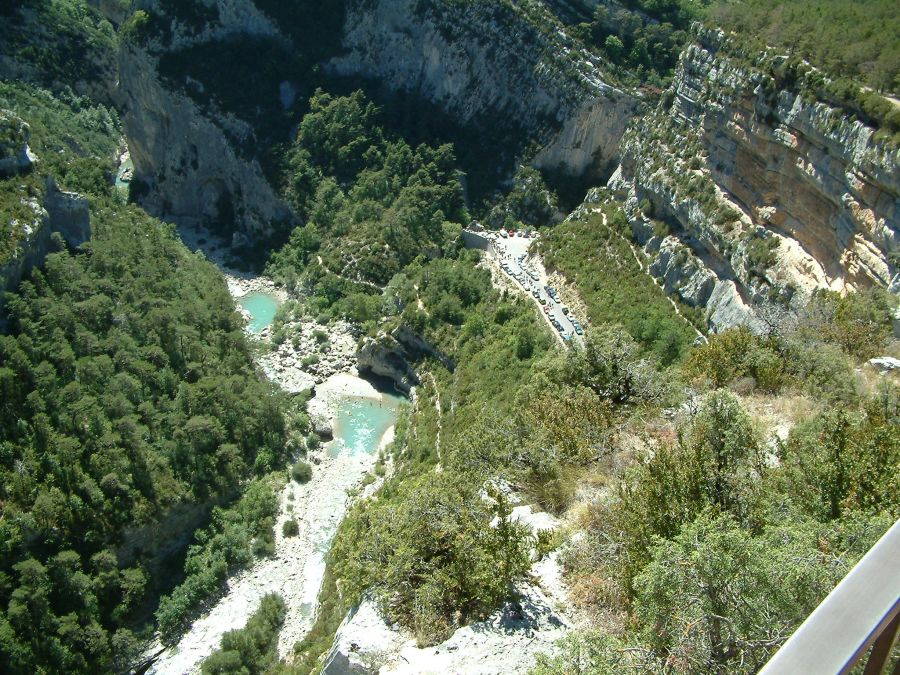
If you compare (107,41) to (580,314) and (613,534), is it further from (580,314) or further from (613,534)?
(613,534)

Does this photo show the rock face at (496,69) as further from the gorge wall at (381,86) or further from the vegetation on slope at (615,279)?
the vegetation on slope at (615,279)

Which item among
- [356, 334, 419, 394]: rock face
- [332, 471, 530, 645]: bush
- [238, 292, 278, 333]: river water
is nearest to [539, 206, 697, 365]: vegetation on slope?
[356, 334, 419, 394]: rock face

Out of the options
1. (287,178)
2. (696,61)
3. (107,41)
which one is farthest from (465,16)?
(107,41)

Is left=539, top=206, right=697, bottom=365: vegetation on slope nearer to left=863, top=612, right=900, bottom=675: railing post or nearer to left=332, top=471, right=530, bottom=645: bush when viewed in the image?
left=332, top=471, right=530, bottom=645: bush

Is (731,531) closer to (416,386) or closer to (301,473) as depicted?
(301,473)

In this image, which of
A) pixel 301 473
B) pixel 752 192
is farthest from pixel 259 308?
pixel 752 192

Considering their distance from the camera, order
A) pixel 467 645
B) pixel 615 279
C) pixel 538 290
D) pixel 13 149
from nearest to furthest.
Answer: pixel 467 645, pixel 13 149, pixel 615 279, pixel 538 290
